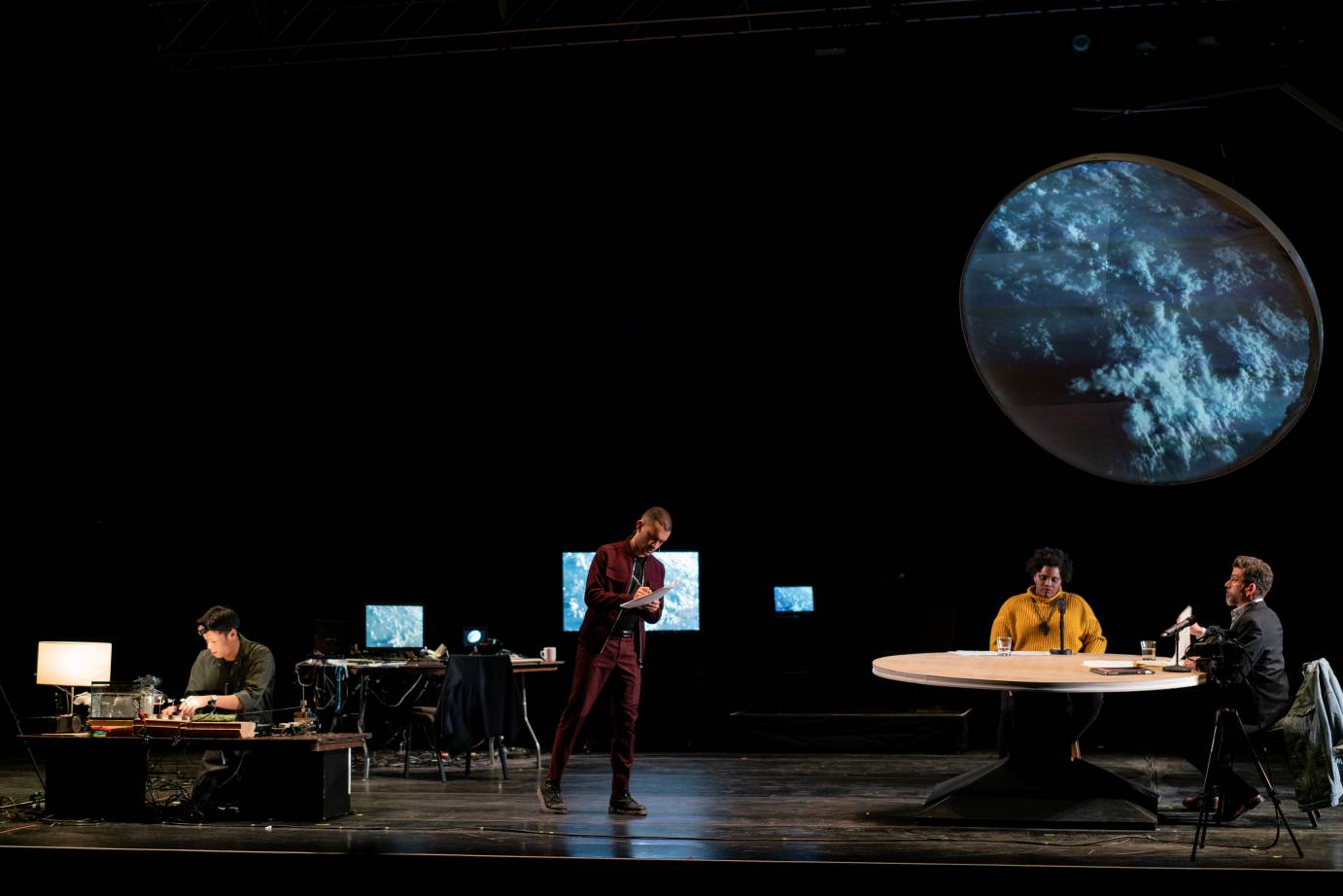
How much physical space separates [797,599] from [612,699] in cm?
353

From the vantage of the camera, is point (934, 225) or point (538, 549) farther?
point (538, 549)

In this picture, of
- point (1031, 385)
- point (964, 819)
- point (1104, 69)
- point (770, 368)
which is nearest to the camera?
point (964, 819)

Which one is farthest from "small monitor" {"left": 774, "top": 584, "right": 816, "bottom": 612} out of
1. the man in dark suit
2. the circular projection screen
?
the man in dark suit

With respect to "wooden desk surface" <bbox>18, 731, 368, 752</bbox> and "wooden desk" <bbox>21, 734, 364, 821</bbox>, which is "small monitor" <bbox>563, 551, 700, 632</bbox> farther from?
"wooden desk surface" <bbox>18, 731, 368, 752</bbox>

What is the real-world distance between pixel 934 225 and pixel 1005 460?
168cm

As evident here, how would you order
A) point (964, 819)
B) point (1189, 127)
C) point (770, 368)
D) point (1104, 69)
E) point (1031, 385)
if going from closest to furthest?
1. point (964, 819)
2. point (1104, 69)
3. point (1189, 127)
4. point (1031, 385)
5. point (770, 368)

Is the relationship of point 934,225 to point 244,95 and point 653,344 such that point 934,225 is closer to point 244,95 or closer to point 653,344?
point 653,344

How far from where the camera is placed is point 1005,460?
8.36m

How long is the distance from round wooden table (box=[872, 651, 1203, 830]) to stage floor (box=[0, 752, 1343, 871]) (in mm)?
124

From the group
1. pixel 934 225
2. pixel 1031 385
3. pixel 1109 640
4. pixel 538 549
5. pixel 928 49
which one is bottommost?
pixel 1109 640

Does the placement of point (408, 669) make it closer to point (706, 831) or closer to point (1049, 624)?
point (706, 831)

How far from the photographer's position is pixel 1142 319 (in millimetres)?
7785

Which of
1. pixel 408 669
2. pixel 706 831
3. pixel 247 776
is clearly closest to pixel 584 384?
pixel 408 669

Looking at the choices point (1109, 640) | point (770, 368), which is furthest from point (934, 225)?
point (1109, 640)
